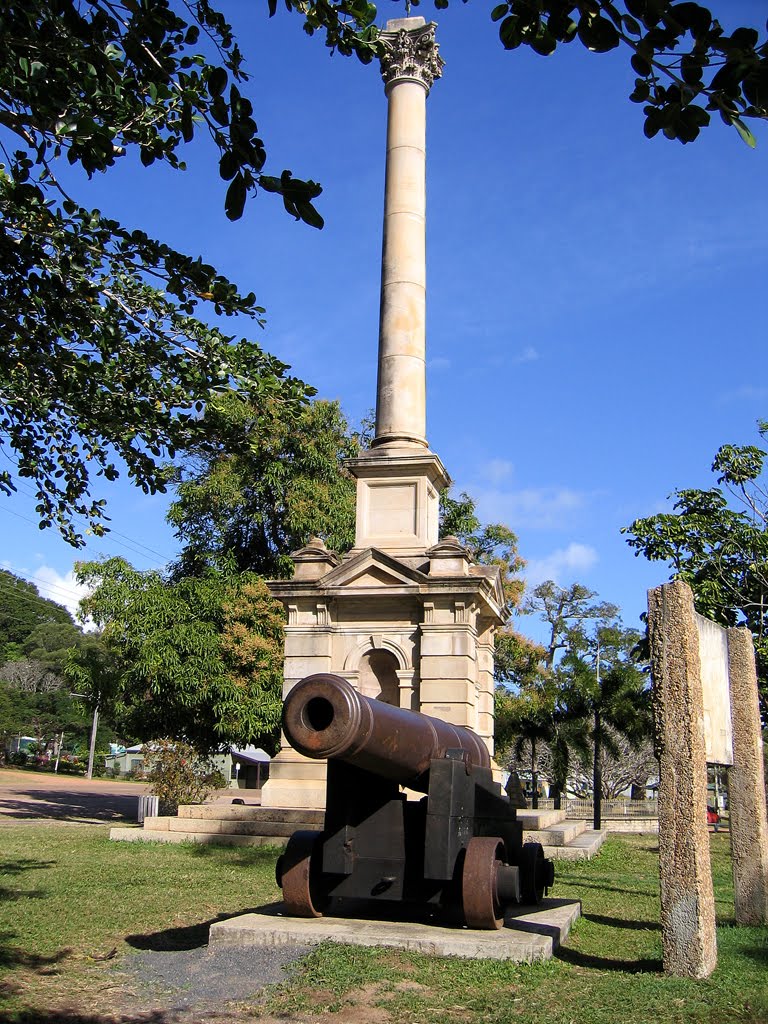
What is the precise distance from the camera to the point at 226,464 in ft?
91.9

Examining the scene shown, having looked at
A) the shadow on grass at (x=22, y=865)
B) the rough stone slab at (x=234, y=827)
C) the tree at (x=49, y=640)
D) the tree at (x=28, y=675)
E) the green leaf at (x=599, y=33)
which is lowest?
the shadow on grass at (x=22, y=865)

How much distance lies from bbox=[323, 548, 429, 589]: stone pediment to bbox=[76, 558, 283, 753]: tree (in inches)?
363

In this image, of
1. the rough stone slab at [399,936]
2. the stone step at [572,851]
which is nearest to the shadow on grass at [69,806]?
the stone step at [572,851]

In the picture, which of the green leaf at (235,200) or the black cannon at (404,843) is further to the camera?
the black cannon at (404,843)

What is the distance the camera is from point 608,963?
25.2ft

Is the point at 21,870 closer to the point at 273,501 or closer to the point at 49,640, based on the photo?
the point at 273,501

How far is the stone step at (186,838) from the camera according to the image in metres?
15.0

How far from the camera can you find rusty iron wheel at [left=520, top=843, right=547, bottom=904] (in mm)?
9328

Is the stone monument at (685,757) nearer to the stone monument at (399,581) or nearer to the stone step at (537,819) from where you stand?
the stone monument at (399,581)

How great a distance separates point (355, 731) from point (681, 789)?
8.19 feet

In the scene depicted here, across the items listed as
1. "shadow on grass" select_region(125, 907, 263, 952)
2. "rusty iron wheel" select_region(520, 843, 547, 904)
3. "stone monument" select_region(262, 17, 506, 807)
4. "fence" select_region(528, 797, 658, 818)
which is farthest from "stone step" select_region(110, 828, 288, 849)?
"fence" select_region(528, 797, 658, 818)

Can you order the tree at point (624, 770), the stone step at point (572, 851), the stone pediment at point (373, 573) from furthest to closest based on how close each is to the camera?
the tree at point (624, 770)
the stone pediment at point (373, 573)
the stone step at point (572, 851)

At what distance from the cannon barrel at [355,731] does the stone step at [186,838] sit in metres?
7.73

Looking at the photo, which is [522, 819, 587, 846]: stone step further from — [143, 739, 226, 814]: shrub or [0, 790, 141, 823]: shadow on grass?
[0, 790, 141, 823]: shadow on grass
